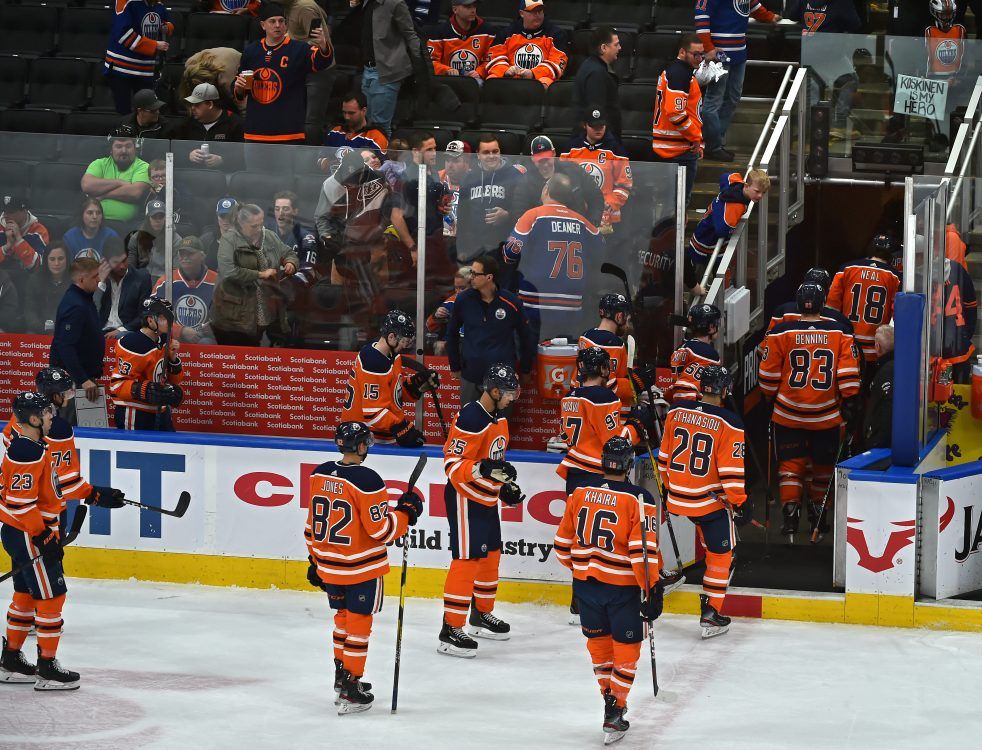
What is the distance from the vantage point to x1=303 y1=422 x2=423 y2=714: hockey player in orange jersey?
25.0 ft

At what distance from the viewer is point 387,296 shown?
9.80 metres

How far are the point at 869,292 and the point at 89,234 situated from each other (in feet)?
16.0

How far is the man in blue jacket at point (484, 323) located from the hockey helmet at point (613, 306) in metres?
0.49

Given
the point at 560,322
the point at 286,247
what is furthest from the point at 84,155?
the point at 560,322

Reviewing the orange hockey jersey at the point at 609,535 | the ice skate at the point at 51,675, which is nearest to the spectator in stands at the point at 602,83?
the orange hockey jersey at the point at 609,535

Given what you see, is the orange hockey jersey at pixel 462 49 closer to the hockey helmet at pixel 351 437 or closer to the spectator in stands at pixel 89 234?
the spectator in stands at pixel 89 234

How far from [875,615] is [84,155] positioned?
5301mm

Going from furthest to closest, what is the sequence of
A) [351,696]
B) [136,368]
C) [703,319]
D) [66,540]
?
[136,368] → [703,319] → [66,540] → [351,696]

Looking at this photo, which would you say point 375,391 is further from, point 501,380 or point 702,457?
point 702,457

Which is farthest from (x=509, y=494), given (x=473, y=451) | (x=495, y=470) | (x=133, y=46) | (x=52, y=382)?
(x=133, y=46)

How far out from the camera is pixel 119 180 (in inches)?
394

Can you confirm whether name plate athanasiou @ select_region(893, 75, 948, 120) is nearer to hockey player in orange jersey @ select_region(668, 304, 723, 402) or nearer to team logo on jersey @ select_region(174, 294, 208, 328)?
hockey player in orange jersey @ select_region(668, 304, 723, 402)

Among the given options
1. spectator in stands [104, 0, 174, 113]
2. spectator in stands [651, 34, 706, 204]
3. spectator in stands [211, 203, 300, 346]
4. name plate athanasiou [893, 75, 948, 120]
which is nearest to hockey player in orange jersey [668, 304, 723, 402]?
spectator in stands [651, 34, 706, 204]

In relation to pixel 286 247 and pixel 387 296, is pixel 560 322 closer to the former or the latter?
pixel 387 296
